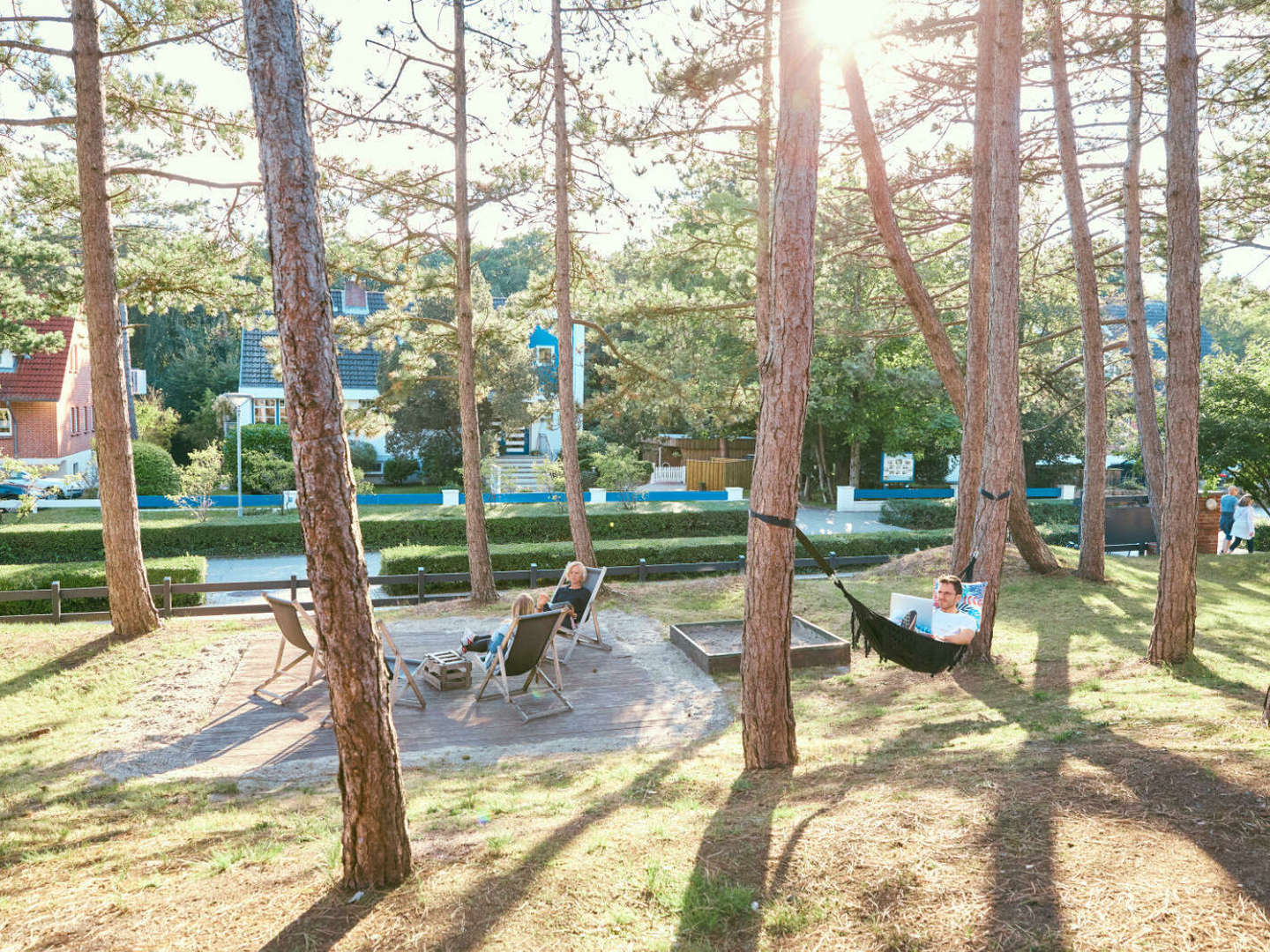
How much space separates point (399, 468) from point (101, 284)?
22080 millimetres

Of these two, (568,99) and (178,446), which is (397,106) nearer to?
(568,99)

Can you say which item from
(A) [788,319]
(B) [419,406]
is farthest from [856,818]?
(B) [419,406]

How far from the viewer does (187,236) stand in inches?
402

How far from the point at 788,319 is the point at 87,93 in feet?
A: 26.7

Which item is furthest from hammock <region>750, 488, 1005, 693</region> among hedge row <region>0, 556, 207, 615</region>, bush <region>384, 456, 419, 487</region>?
bush <region>384, 456, 419, 487</region>

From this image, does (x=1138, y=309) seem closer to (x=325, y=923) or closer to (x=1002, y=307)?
(x=1002, y=307)

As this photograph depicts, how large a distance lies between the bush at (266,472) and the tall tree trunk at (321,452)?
22428mm

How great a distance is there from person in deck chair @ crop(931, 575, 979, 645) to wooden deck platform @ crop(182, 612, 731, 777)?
1.99 metres

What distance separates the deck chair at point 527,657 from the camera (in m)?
7.20

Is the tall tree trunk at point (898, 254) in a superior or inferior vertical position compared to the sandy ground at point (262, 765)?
superior

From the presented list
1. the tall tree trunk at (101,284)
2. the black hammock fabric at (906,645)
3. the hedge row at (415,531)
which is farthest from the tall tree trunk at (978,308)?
the hedge row at (415,531)

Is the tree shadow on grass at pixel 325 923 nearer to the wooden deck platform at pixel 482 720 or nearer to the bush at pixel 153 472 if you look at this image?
the wooden deck platform at pixel 482 720

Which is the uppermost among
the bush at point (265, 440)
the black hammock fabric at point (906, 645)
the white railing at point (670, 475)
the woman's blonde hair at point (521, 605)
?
the bush at point (265, 440)

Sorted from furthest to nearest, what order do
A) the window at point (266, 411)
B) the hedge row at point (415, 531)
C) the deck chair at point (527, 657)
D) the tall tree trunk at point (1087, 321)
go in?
1. the window at point (266, 411)
2. the hedge row at point (415, 531)
3. the tall tree trunk at point (1087, 321)
4. the deck chair at point (527, 657)
